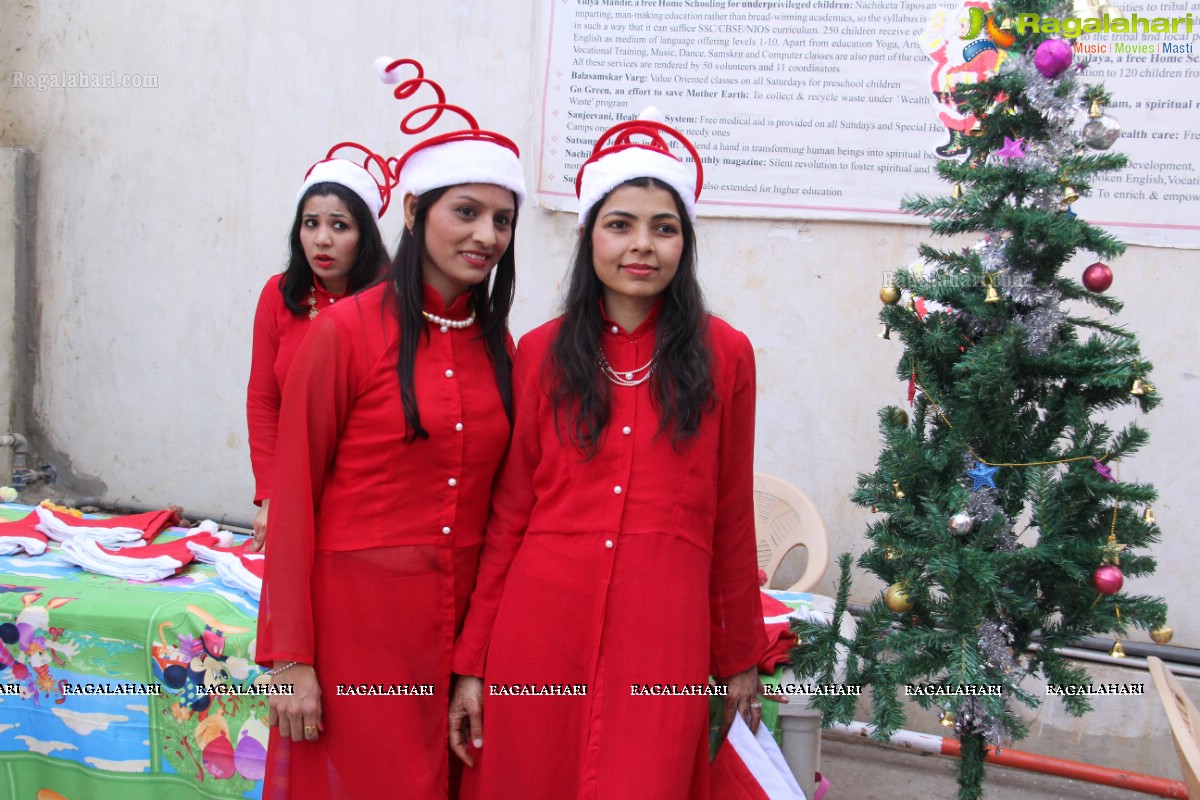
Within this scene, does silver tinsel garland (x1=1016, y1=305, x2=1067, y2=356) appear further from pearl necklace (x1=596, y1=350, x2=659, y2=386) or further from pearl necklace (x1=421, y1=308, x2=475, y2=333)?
pearl necklace (x1=421, y1=308, x2=475, y2=333)

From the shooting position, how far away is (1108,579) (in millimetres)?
1824

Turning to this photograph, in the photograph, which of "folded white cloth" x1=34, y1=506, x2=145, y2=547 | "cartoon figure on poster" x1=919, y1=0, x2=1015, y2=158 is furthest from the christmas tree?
"folded white cloth" x1=34, y1=506, x2=145, y2=547

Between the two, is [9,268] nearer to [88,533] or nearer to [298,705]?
[88,533]

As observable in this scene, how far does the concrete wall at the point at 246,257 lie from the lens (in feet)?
12.7

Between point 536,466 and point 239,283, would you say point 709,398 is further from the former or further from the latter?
point 239,283

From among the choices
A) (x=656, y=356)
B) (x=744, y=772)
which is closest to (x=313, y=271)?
(x=656, y=356)

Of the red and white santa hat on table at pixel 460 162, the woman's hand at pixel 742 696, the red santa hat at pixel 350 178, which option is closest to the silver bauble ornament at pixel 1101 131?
the red and white santa hat on table at pixel 460 162

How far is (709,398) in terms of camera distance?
202 cm

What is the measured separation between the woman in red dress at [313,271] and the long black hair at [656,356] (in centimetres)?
136

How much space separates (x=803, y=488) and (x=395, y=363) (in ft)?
7.88

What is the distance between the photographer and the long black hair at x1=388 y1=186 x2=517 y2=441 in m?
2.02

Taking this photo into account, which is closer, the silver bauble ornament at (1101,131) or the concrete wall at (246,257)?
the silver bauble ornament at (1101,131)

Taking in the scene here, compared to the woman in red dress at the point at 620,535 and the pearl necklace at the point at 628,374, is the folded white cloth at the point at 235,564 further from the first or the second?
the pearl necklace at the point at 628,374

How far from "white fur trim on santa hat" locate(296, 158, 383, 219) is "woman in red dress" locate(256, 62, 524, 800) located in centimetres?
120
